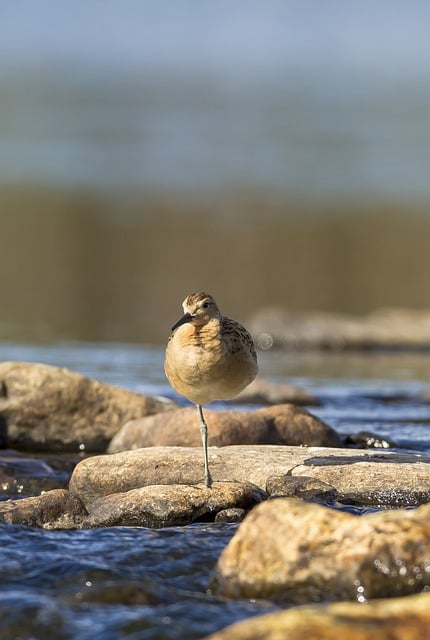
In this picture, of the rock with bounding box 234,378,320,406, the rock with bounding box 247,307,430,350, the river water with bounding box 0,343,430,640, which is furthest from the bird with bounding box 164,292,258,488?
the rock with bounding box 247,307,430,350

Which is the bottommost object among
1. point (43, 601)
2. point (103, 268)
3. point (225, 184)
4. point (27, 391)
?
point (43, 601)

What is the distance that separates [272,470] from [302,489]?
65 centimetres

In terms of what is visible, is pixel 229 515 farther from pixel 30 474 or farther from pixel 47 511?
pixel 30 474

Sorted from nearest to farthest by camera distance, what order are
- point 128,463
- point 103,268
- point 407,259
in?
point 128,463, point 103,268, point 407,259

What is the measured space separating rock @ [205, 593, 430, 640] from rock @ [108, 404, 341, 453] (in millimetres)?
5121

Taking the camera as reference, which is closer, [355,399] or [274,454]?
[274,454]

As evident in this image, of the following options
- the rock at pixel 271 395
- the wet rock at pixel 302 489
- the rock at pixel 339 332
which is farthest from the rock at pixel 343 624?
the rock at pixel 339 332

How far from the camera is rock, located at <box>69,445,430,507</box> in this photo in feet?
28.0

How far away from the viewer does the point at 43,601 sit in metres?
6.14

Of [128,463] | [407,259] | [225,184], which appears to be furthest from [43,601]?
[225,184]

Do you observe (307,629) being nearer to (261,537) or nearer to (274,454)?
(261,537)

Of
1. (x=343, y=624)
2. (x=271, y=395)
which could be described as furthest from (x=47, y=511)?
(x=271, y=395)

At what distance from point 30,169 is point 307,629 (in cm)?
7092

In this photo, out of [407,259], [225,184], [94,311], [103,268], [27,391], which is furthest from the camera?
[225,184]
